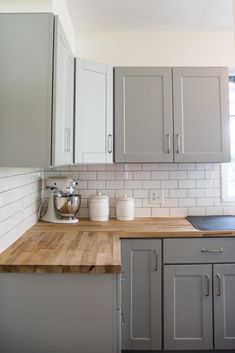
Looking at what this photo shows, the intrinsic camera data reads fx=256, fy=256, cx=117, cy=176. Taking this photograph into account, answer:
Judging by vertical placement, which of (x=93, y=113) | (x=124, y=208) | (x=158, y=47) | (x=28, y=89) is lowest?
(x=124, y=208)

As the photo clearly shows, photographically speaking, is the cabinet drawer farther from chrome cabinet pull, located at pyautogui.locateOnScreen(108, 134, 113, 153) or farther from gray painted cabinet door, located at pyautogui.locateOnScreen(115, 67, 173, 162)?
chrome cabinet pull, located at pyautogui.locateOnScreen(108, 134, 113, 153)

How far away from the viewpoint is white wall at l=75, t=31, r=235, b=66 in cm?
227

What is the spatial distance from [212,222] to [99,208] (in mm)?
903

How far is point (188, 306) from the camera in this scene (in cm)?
174

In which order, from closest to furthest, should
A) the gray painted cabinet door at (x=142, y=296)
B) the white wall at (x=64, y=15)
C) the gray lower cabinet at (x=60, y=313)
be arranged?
the gray lower cabinet at (x=60, y=313) < the white wall at (x=64, y=15) < the gray painted cabinet door at (x=142, y=296)

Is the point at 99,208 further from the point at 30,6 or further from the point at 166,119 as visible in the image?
the point at 30,6

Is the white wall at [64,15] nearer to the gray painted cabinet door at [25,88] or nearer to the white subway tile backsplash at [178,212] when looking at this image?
the gray painted cabinet door at [25,88]

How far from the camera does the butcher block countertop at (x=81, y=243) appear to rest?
114 centimetres

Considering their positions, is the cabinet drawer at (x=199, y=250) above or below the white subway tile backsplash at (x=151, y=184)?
below

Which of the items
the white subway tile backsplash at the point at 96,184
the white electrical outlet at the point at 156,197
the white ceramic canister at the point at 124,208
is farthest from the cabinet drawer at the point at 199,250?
the white subway tile backsplash at the point at 96,184

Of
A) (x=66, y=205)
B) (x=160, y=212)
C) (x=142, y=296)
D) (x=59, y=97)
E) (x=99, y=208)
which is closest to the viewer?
(x=59, y=97)

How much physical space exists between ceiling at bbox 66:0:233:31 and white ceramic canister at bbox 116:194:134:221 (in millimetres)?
1480

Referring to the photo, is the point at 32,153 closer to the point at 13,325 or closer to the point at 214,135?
the point at 13,325

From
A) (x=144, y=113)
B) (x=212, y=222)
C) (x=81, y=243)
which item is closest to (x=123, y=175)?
(x=144, y=113)
